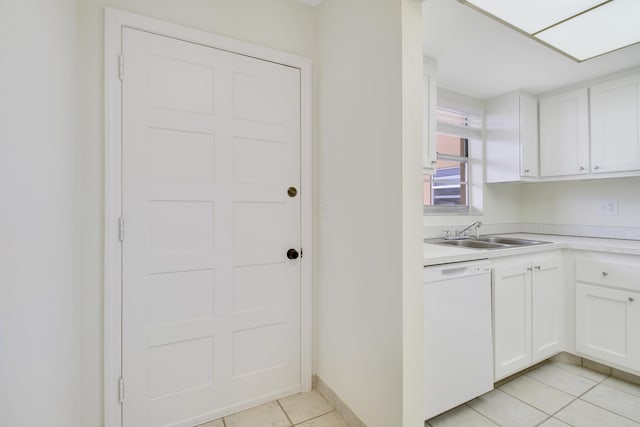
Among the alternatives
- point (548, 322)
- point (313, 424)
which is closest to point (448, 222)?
point (548, 322)

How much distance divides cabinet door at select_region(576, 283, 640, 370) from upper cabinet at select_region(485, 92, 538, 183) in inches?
45.4

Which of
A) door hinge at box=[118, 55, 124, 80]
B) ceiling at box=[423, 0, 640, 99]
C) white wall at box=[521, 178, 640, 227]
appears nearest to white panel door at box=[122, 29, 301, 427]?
door hinge at box=[118, 55, 124, 80]

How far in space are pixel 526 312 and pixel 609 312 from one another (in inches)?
24.8

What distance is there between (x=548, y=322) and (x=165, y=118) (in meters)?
3.02

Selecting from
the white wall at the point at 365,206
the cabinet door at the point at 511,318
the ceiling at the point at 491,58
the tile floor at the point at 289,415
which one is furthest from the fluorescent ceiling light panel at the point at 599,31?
the tile floor at the point at 289,415

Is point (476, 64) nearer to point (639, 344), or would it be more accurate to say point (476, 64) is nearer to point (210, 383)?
point (639, 344)

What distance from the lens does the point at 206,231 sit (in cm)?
162

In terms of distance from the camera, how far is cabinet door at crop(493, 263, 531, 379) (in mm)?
1815

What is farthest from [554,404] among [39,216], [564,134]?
[39,216]

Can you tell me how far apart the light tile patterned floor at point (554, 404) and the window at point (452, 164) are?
150 centimetres

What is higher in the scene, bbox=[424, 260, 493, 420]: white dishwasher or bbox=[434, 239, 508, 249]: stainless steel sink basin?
bbox=[434, 239, 508, 249]: stainless steel sink basin

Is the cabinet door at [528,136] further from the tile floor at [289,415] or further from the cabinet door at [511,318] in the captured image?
the tile floor at [289,415]

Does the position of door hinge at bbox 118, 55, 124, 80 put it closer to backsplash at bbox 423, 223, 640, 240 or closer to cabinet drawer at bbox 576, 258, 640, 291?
backsplash at bbox 423, 223, 640, 240

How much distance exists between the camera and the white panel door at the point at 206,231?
146 centimetres
